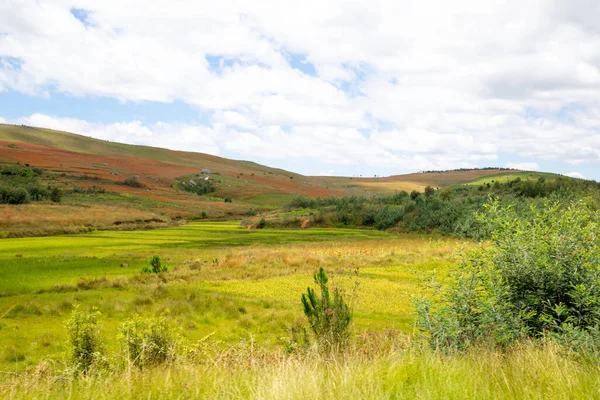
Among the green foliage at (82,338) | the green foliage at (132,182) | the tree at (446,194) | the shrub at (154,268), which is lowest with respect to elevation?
the shrub at (154,268)

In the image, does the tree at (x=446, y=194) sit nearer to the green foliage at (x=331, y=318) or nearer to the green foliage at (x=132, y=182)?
the green foliage at (x=331, y=318)

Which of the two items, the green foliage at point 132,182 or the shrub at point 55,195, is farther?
the green foliage at point 132,182

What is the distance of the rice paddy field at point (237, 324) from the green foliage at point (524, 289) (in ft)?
1.94

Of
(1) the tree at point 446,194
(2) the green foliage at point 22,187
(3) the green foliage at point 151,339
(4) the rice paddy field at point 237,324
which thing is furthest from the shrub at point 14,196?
(3) the green foliage at point 151,339

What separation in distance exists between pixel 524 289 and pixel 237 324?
11108 millimetres

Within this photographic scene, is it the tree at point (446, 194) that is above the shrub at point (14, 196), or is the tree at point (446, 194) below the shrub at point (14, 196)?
above

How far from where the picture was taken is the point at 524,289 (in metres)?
7.89

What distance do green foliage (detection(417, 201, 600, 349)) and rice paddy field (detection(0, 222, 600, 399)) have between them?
0.59 meters

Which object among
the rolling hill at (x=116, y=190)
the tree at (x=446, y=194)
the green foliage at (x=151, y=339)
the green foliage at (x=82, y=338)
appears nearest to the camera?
the green foliage at (x=151, y=339)

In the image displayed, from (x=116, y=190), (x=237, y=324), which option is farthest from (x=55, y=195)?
(x=237, y=324)

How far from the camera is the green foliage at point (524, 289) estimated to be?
7.16 metres

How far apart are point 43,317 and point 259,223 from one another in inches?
2030

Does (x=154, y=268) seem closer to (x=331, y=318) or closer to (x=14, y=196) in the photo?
(x=331, y=318)

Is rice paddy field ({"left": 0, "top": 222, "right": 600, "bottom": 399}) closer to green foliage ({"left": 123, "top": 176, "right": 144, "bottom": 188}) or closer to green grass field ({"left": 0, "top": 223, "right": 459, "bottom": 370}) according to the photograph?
green grass field ({"left": 0, "top": 223, "right": 459, "bottom": 370})
